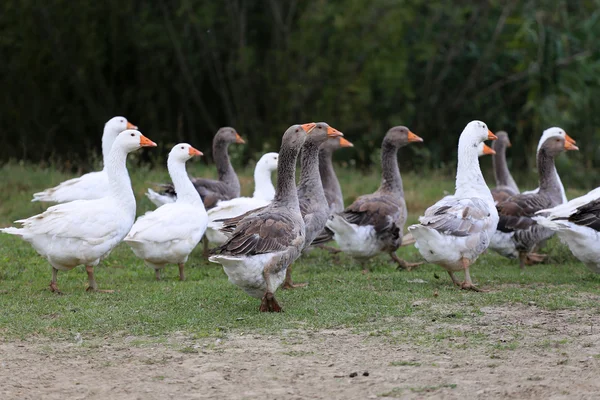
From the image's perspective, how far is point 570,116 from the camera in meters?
23.5

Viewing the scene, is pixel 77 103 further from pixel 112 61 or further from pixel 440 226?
pixel 440 226

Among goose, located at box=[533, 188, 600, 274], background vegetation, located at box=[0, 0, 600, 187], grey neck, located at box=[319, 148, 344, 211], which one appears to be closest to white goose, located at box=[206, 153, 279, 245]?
grey neck, located at box=[319, 148, 344, 211]

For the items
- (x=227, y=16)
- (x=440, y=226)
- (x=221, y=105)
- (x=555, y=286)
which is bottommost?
(x=555, y=286)

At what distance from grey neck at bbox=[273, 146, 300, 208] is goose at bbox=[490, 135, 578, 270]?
4.04 metres

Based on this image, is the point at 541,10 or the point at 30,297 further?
the point at 541,10

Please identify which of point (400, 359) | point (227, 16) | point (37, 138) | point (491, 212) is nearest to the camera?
point (400, 359)

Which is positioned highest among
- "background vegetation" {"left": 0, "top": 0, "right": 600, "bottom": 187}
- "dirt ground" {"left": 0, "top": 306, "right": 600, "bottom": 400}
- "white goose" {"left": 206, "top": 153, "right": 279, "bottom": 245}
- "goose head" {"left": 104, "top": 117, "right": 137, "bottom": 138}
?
"background vegetation" {"left": 0, "top": 0, "right": 600, "bottom": 187}

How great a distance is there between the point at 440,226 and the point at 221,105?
1340 centimetres

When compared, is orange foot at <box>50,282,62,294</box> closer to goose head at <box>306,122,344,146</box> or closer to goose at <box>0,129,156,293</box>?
goose at <box>0,129,156,293</box>

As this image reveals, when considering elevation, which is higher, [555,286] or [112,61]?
[112,61]

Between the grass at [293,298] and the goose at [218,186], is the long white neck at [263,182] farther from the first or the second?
the grass at [293,298]

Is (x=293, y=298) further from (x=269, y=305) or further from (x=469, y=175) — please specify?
(x=469, y=175)

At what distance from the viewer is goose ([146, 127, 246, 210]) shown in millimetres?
13812

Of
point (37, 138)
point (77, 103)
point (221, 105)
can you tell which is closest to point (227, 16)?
point (221, 105)
